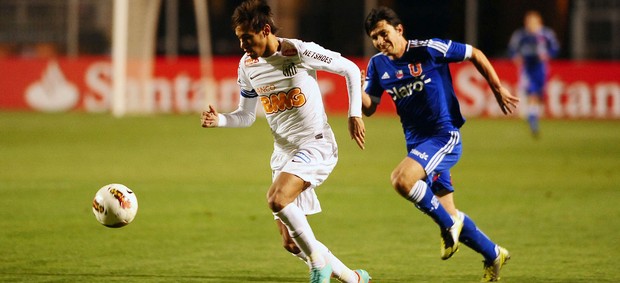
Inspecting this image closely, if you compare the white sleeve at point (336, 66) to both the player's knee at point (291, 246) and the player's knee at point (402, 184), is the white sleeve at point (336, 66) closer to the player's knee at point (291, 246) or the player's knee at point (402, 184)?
the player's knee at point (402, 184)

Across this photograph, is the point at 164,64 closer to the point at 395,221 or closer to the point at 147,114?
the point at 147,114

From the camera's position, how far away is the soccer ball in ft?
23.8

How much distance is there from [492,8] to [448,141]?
23404 mm

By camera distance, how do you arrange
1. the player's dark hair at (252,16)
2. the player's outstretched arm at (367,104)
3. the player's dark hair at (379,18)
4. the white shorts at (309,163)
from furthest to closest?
1. the player's outstretched arm at (367,104)
2. the player's dark hair at (379,18)
3. the white shorts at (309,163)
4. the player's dark hair at (252,16)

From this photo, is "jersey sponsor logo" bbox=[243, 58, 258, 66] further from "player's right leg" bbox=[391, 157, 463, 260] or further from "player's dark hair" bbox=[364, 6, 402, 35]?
"player's right leg" bbox=[391, 157, 463, 260]

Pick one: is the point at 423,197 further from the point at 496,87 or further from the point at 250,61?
the point at 250,61


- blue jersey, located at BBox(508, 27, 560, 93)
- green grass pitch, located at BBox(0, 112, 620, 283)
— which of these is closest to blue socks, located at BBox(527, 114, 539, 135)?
green grass pitch, located at BBox(0, 112, 620, 283)

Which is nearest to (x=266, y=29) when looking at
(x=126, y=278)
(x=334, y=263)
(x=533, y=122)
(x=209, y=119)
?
(x=209, y=119)

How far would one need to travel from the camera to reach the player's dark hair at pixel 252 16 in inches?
→ 254

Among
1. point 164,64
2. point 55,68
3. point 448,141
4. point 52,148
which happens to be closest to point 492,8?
point 164,64

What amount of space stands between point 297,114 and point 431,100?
4.05ft

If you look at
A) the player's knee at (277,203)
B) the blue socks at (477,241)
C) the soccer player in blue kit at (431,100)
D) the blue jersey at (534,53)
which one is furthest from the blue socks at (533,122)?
the player's knee at (277,203)

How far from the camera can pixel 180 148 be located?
1859 cm

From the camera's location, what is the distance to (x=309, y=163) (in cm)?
660
